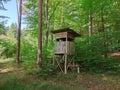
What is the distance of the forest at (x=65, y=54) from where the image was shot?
38.7 feet

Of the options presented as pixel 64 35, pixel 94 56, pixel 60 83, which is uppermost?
pixel 64 35

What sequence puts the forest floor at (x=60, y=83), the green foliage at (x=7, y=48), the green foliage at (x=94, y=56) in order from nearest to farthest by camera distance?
1. the forest floor at (x=60, y=83)
2. the green foliage at (x=94, y=56)
3. the green foliage at (x=7, y=48)

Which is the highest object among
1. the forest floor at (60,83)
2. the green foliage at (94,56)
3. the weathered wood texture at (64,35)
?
the weathered wood texture at (64,35)

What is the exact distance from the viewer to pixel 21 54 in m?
20.3

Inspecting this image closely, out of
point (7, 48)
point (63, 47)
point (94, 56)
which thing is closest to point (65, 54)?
point (63, 47)

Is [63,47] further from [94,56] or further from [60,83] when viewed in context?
[60,83]

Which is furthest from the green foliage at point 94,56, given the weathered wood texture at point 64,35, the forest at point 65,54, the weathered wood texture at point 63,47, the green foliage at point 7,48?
the green foliage at point 7,48

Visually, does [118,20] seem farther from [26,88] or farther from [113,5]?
[26,88]

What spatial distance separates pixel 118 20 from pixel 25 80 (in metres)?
11.7

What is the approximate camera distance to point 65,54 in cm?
1448

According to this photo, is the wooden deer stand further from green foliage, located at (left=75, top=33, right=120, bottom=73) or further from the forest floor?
the forest floor

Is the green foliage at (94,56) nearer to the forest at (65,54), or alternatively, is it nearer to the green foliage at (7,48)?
the forest at (65,54)

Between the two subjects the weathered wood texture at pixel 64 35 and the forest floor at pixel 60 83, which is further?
the weathered wood texture at pixel 64 35

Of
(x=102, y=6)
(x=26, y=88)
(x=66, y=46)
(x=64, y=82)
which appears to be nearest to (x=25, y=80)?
(x=26, y=88)
